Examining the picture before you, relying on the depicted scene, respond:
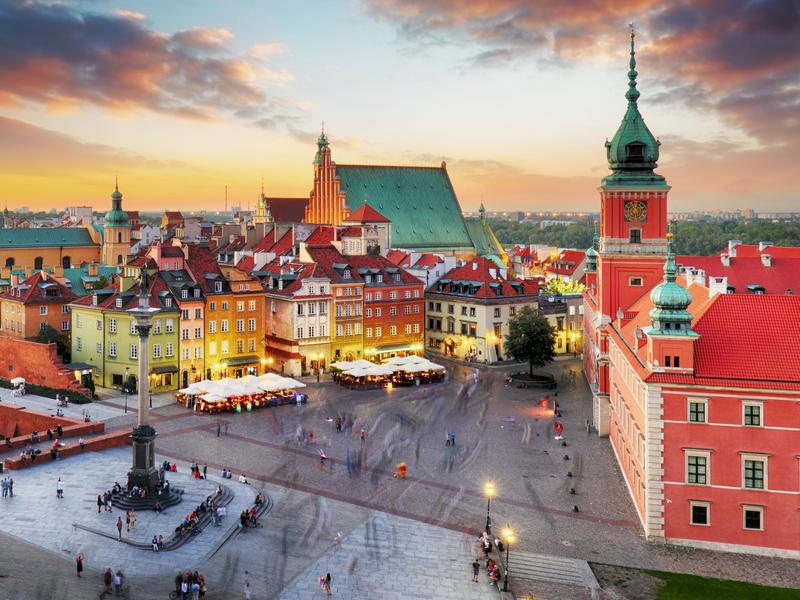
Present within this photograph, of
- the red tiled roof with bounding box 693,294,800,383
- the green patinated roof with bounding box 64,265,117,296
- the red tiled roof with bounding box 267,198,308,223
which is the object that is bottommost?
the red tiled roof with bounding box 693,294,800,383

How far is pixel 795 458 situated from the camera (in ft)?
122

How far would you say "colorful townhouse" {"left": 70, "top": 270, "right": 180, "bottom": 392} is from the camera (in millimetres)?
73188

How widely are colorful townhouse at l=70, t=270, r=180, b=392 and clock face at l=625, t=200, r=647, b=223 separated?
133 ft

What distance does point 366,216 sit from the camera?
111m

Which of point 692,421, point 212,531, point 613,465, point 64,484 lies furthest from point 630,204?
point 64,484

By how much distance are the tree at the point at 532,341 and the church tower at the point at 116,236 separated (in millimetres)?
75279

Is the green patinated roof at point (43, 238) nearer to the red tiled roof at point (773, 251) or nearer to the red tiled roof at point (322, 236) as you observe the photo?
the red tiled roof at point (322, 236)

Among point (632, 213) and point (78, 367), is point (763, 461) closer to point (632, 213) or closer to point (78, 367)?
point (632, 213)

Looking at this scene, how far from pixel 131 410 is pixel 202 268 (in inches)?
763

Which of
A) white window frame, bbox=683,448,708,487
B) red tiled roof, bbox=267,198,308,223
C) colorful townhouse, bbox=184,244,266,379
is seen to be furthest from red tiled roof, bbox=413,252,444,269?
white window frame, bbox=683,448,708,487

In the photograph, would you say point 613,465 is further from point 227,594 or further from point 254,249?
point 254,249

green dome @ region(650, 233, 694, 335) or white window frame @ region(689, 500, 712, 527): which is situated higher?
green dome @ region(650, 233, 694, 335)

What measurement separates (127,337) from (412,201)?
61048 mm

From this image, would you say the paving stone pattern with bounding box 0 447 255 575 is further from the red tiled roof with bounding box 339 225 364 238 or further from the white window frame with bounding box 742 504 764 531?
the red tiled roof with bounding box 339 225 364 238
